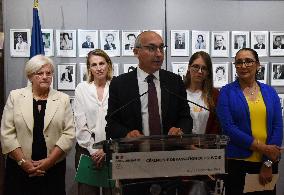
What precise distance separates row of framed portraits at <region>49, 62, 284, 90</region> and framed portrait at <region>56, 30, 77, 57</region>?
0.11 m

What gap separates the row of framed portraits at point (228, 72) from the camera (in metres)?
4.19

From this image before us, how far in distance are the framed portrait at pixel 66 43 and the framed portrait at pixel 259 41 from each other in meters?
1.89

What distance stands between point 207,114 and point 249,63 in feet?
1.68

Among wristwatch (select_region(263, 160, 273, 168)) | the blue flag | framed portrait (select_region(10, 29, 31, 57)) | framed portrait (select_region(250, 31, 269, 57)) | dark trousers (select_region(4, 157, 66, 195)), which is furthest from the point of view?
framed portrait (select_region(250, 31, 269, 57))

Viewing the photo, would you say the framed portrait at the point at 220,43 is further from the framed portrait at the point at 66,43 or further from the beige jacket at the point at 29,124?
the beige jacket at the point at 29,124

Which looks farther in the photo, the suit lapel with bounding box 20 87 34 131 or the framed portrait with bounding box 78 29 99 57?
the framed portrait with bounding box 78 29 99 57

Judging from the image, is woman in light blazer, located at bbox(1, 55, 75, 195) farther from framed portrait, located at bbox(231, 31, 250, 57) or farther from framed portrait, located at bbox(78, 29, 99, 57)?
framed portrait, located at bbox(231, 31, 250, 57)

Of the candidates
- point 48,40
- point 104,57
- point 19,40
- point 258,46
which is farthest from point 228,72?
point 19,40

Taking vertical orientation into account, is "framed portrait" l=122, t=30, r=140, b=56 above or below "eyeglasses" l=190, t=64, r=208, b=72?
above

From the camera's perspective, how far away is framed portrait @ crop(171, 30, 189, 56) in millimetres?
4188

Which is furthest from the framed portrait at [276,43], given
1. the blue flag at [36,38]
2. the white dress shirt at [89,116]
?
the blue flag at [36,38]

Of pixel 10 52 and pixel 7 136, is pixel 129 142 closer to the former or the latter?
pixel 7 136

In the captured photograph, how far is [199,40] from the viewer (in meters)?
4.22

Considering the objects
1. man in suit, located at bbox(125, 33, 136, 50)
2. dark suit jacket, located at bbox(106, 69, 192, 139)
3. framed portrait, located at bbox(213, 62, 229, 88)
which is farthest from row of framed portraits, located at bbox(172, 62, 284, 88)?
dark suit jacket, located at bbox(106, 69, 192, 139)
